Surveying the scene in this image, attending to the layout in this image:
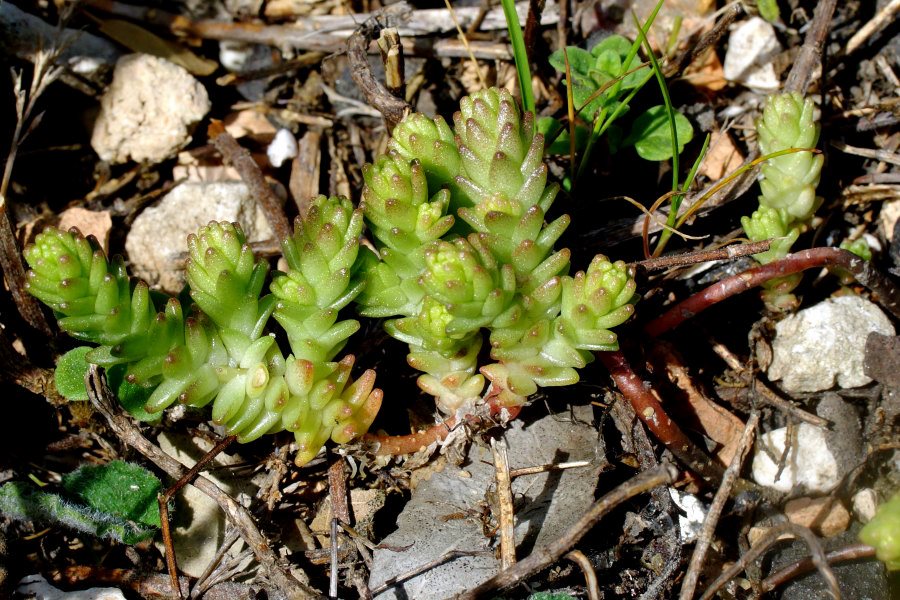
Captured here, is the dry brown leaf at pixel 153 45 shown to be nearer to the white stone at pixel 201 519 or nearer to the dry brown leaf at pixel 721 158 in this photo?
the white stone at pixel 201 519

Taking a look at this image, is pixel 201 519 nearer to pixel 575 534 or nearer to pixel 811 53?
pixel 575 534

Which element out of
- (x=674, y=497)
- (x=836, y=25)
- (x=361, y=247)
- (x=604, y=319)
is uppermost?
(x=836, y=25)

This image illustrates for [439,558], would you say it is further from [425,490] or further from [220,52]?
[220,52]

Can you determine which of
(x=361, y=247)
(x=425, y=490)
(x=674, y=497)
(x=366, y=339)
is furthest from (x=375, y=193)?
(x=674, y=497)

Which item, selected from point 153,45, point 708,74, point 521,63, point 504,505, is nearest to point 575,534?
point 504,505

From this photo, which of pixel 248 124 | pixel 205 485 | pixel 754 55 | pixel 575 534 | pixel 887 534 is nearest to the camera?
pixel 887 534

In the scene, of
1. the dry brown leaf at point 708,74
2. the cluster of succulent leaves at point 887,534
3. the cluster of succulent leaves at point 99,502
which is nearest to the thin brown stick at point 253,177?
the cluster of succulent leaves at point 99,502
